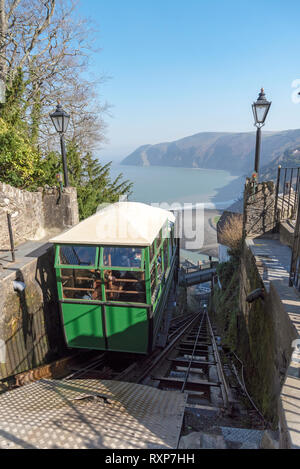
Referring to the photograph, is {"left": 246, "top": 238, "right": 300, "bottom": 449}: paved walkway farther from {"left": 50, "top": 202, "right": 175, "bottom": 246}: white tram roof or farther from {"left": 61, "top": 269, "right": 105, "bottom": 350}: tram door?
{"left": 61, "top": 269, "right": 105, "bottom": 350}: tram door

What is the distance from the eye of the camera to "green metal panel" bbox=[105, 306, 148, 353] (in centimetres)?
576

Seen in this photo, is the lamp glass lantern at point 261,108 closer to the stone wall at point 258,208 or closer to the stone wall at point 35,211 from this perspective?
the stone wall at point 258,208

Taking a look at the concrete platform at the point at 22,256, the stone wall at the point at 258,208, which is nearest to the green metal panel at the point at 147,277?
the concrete platform at the point at 22,256

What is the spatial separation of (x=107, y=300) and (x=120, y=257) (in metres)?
0.91

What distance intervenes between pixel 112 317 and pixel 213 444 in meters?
3.15

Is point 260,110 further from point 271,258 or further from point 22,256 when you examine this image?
point 22,256

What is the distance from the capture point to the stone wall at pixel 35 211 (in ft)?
25.9

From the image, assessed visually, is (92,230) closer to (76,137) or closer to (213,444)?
(213,444)

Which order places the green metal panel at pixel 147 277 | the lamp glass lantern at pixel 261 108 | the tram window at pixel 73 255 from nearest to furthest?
1. the green metal panel at pixel 147 277
2. the tram window at pixel 73 255
3. the lamp glass lantern at pixel 261 108

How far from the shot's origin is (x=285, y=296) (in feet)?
14.6

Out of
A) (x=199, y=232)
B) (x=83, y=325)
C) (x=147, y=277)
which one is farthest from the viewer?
Answer: (x=199, y=232)

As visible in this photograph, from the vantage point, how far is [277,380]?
399cm

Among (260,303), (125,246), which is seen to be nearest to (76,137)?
(125,246)

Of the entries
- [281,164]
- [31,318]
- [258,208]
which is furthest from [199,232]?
[31,318]
